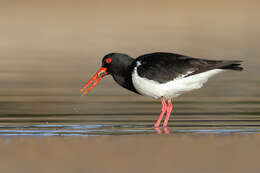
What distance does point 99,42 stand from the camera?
28.3 meters

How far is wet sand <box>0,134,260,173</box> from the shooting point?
8.62 metres

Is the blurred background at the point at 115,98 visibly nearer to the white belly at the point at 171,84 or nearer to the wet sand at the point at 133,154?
the wet sand at the point at 133,154

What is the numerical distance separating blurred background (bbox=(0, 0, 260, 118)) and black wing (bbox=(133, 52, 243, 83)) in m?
1.83

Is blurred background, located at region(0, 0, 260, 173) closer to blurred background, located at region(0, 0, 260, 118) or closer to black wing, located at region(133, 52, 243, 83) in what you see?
blurred background, located at region(0, 0, 260, 118)

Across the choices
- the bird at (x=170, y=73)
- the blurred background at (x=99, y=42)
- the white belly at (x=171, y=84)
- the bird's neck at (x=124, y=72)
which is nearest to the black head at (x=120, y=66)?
the bird's neck at (x=124, y=72)

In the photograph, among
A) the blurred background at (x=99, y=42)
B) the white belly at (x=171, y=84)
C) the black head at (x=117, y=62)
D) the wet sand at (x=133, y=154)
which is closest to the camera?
the wet sand at (x=133, y=154)

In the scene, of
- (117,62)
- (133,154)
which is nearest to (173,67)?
(117,62)

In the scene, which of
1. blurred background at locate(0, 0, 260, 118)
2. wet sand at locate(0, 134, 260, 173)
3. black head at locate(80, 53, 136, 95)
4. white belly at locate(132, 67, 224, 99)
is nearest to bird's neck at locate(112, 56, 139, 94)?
black head at locate(80, 53, 136, 95)

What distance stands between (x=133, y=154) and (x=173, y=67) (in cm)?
317

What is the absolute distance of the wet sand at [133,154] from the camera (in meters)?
8.62

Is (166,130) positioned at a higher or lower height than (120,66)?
lower

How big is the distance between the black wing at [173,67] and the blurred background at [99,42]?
1.83 meters

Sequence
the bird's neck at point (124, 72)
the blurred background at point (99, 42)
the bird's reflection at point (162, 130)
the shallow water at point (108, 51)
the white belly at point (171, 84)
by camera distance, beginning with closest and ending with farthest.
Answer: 1. the bird's reflection at point (162, 130)
2. the white belly at point (171, 84)
3. the shallow water at point (108, 51)
4. the bird's neck at point (124, 72)
5. the blurred background at point (99, 42)

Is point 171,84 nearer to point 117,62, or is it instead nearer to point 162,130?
point 162,130
